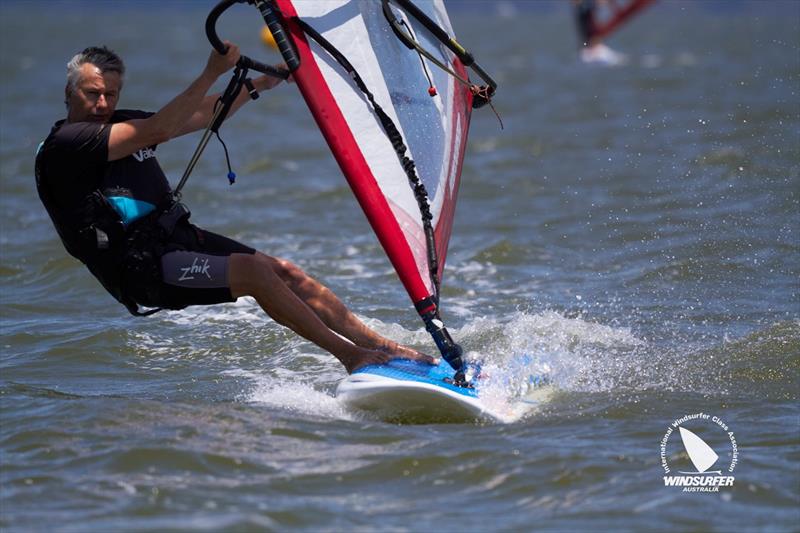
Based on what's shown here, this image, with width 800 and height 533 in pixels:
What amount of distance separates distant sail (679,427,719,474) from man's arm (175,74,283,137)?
224cm

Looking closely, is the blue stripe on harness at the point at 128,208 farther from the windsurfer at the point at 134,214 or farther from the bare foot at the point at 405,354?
the bare foot at the point at 405,354

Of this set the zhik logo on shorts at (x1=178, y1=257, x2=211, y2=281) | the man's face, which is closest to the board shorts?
the zhik logo on shorts at (x1=178, y1=257, x2=211, y2=281)

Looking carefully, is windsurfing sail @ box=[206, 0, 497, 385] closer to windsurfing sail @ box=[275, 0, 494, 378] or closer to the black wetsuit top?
windsurfing sail @ box=[275, 0, 494, 378]

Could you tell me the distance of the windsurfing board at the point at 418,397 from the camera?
486 cm

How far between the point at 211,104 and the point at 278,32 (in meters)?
0.67

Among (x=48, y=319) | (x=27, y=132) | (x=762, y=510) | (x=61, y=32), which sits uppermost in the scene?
(x=61, y=32)

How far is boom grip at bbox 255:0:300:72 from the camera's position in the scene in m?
5.05

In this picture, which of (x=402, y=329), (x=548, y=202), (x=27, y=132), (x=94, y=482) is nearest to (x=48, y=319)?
(x=402, y=329)

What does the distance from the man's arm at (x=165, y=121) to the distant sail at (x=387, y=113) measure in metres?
0.37

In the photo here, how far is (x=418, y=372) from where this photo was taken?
16.5 feet

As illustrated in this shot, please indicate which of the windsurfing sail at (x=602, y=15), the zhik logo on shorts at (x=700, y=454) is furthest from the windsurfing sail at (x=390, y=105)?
the windsurfing sail at (x=602, y=15)

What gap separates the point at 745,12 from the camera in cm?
10431

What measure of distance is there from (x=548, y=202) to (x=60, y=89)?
13.9m

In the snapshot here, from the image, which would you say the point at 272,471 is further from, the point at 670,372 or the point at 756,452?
the point at 670,372
